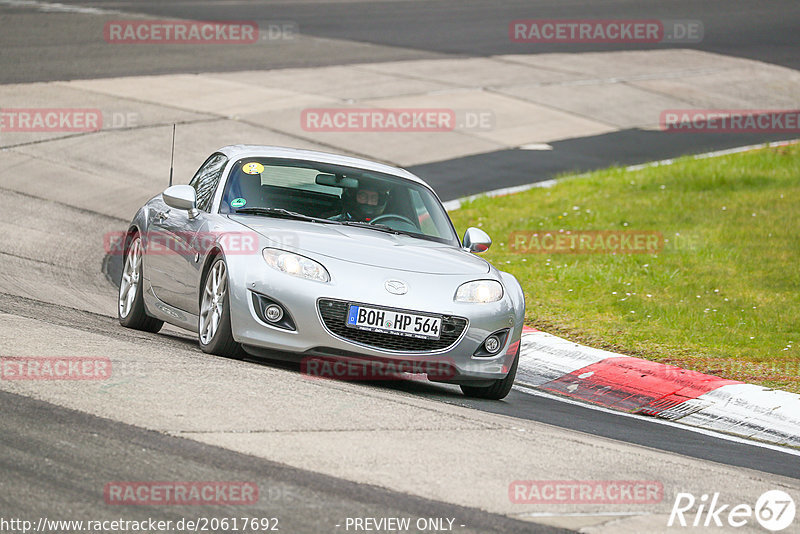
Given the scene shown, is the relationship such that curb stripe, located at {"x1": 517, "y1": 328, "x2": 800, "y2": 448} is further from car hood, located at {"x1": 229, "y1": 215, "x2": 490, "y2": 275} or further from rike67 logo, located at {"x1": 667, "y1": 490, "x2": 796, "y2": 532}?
rike67 logo, located at {"x1": 667, "y1": 490, "x2": 796, "y2": 532}

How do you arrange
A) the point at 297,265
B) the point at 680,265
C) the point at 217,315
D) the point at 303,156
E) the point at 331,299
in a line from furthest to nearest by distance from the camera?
the point at 680,265 → the point at 303,156 → the point at 217,315 → the point at 297,265 → the point at 331,299

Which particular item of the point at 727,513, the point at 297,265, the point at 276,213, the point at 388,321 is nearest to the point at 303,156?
the point at 276,213

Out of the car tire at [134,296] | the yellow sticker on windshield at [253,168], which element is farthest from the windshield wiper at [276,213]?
the car tire at [134,296]

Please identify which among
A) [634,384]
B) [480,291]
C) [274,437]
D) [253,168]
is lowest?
[634,384]

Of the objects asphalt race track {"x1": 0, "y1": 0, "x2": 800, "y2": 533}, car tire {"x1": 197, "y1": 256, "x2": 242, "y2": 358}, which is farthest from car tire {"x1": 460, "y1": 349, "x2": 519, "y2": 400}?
car tire {"x1": 197, "y1": 256, "x2": 242, "y2": 358}

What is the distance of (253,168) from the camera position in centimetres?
897

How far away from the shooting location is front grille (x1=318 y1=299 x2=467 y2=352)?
24.8 feet

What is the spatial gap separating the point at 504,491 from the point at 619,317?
610cm

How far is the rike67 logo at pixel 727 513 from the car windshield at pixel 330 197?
3.63m

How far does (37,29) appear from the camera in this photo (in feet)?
88.7

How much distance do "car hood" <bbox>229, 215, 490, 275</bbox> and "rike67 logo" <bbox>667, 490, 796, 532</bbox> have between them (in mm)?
2742

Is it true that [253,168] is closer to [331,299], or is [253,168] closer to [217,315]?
[217,315]

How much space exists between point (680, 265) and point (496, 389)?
539 centimetres

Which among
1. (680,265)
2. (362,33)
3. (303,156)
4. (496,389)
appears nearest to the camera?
(496,389)
